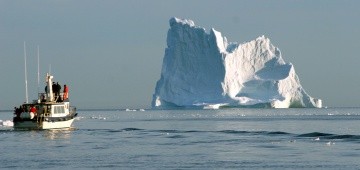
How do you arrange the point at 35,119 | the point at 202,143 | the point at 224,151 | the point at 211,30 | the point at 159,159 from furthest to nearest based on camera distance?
the point at 211,30 < the point at 35,119 < the point at 202,143 < the point at 224,151 < the point at 159,159

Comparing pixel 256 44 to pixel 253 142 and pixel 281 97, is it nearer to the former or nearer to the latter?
pixel 281 97

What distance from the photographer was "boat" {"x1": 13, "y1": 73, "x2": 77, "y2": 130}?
2251 inches

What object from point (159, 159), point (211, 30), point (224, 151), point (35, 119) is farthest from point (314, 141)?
point (211, 30)

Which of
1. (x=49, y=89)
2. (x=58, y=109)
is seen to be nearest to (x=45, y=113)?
(x=58, y=109)

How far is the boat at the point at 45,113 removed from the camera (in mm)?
57188

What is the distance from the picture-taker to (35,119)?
57.1 m

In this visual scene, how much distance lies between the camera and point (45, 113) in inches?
2281

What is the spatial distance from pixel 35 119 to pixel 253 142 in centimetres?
1926

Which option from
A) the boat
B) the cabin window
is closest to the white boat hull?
the boat

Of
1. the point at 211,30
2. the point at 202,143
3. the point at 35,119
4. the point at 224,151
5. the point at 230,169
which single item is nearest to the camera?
the point at 230,169

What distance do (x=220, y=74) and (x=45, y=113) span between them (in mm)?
82667

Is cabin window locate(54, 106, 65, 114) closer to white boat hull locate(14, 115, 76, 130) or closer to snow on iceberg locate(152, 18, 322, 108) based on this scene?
white boat hull locate(14, 115, 76, 130)

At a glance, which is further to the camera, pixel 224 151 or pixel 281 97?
pixel 281 97

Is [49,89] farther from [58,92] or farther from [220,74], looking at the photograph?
[220,74]
